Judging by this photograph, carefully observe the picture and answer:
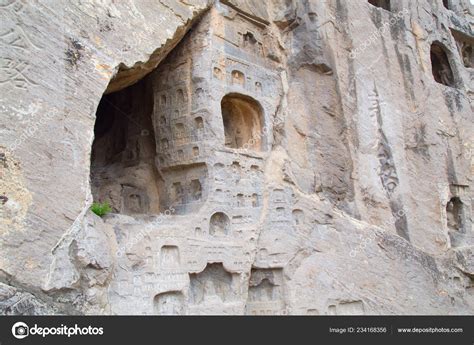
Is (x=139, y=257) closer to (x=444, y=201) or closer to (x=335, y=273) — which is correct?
(x=335, y=273)

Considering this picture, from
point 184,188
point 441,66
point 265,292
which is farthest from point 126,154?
point 441,66

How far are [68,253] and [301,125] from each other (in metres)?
5.13

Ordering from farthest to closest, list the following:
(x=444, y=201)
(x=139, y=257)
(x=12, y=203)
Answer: (x=444, y=201) → (x=139, y=257) → (x=12, y=203)

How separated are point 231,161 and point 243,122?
130cm

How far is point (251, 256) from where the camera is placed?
300 inches

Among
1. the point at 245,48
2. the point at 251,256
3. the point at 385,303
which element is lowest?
the point at 385,303

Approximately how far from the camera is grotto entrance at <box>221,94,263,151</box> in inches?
339

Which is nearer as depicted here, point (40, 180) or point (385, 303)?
point (40, 180)

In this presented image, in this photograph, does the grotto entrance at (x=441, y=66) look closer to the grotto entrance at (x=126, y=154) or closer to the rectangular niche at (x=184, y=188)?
the grotto entrance at (x=126, y=154)

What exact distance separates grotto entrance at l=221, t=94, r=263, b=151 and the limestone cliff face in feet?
0.11

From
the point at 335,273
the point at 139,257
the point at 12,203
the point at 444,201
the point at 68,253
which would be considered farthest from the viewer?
the point at 444,201

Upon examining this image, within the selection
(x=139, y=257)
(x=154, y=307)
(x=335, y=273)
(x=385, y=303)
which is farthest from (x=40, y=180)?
(x=385, y=303)

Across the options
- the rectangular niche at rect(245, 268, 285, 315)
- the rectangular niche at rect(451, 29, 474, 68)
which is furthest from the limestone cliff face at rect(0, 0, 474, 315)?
the rectangular niche at rect(451, 29, 474, 68)

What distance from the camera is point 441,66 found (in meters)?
13.5
